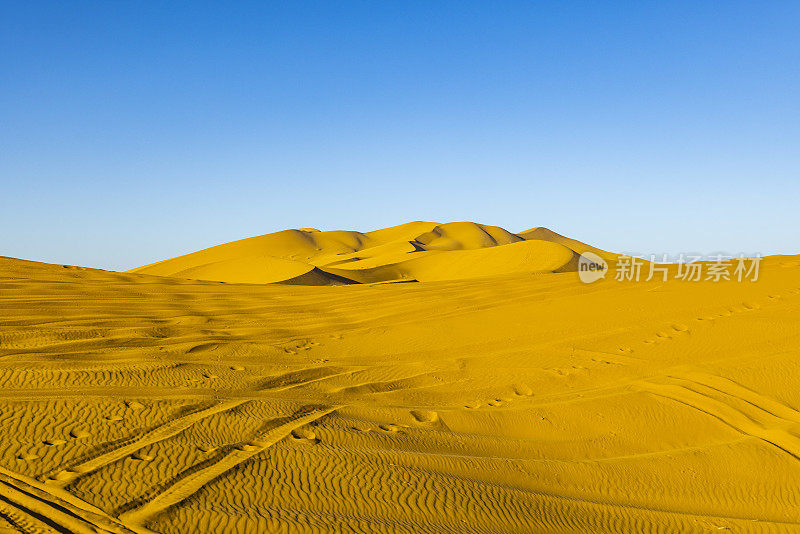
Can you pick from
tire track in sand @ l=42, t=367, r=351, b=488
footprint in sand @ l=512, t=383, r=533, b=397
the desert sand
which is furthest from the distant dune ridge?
tire track in sand @ l=42, t=367, r=351, b=488

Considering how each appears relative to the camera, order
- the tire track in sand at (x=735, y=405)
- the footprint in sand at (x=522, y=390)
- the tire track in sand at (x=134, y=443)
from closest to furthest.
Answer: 1. the tire track in sand at (x=134, y=443)
2. the tire track in sand at (x=735, y=405)
3. the footprint in sand at (x=522, y=390)

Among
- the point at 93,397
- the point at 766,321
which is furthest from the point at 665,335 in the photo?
the point at 93,397

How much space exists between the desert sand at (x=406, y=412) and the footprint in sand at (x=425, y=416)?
5 centimetres

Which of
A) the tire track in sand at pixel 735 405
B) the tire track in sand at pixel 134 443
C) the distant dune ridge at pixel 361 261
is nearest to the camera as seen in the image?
the tire track in sand at pixel 134 443

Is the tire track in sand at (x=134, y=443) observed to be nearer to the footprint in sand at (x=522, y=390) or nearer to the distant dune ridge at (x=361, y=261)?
the footprint in sand at (x=522, y=390)

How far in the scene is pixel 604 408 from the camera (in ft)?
20.2

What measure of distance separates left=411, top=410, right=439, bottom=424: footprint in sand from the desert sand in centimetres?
5


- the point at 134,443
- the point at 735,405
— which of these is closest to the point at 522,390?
the point at 735,405

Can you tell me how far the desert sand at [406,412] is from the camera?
3.60 m

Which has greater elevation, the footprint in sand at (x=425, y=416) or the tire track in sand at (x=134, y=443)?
the tire track in sand at (x=134, y=443)

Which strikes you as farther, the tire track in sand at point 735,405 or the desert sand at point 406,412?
the tire track in sand at point 735,405

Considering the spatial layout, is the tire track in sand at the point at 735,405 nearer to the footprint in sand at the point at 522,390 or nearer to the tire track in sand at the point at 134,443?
the footprint in sand at the point at 522,390

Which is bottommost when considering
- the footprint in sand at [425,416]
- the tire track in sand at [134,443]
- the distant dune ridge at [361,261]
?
the footprint in sand at [425,416]

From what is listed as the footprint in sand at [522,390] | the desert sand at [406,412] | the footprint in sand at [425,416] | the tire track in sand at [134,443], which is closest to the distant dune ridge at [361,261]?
the desert sand at [406,412]
